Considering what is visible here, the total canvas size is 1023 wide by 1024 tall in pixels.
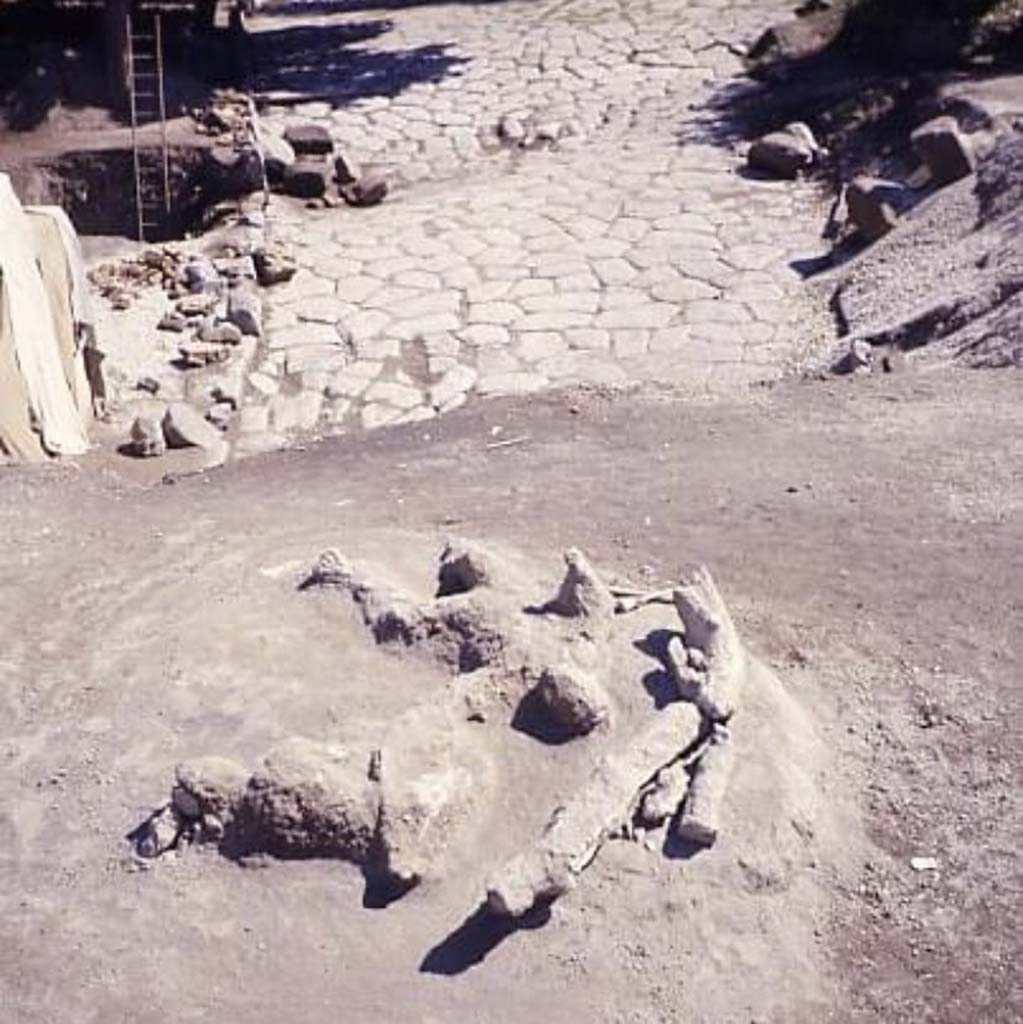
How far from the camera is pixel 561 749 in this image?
443cm

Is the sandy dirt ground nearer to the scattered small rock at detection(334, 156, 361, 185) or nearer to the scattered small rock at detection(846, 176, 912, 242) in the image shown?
the scattered small rock at detection(846, 176, 912, 242)

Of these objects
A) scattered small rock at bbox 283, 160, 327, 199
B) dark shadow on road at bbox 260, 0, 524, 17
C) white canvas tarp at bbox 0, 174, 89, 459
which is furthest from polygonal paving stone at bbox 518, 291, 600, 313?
dark shadow on road at bbox 260, 0, 524, 17

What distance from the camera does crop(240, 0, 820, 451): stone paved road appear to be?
9.48 meters

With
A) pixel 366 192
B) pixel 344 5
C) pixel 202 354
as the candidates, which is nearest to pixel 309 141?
pixel 366 192

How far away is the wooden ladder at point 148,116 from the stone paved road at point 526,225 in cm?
83

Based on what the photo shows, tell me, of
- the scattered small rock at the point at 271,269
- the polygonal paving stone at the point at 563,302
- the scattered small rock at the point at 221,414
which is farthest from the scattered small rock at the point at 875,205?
the scattered small rock at the point at 221,414

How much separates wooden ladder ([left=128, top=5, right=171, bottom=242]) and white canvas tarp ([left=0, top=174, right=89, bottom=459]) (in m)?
3.20

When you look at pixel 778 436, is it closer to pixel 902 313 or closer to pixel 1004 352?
pixel 1004 352

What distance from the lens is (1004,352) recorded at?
7867mm

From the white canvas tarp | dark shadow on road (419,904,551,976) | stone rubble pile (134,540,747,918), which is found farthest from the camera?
the white canvas tarp

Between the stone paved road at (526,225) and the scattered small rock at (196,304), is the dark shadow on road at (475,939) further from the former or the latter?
the scattered small rock at (196,304)

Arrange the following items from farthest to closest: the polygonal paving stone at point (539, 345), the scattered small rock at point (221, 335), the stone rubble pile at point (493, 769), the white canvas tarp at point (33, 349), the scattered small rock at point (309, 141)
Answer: the scattered small rock at point (309, 141) < the scattered small rock at point (221, 335) < the polygonal paving stone at point (539, 345) < the white canvas tarp at point (33, 349) < the stone rubble pile at point (493, 769)

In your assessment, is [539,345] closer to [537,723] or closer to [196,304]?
[196,304]

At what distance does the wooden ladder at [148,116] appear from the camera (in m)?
12.0
